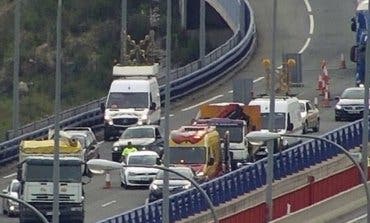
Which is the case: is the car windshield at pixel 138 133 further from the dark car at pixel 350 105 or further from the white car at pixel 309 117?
the dark car at pixel 350 105

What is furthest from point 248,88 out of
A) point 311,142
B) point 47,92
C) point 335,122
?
point 47,92

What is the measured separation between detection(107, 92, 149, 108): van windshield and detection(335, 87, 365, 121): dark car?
21.4 feet

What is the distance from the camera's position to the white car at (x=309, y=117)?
68.8m

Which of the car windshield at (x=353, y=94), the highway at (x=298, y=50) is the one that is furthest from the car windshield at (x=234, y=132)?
the car windshield at (x=353, y=94)

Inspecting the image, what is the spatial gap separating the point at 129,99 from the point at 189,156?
37.3 ft

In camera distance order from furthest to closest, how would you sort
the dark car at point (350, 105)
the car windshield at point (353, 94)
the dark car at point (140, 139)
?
the car windshield at point (353, 94)
the dark car at point (350, 105)
the dark car at point (140, 139)

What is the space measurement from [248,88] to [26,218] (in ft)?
73.4

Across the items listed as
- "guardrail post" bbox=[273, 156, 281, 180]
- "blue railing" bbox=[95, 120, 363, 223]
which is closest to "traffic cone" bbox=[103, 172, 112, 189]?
"blue railing" bbox=[95, 120, 363, 223]

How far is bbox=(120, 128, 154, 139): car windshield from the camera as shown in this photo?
2608 inches

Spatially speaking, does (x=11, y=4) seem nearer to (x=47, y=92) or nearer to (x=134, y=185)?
(x=47, y=92)

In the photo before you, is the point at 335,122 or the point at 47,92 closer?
the point at 335,122

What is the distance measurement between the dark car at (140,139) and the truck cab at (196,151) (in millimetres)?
4112

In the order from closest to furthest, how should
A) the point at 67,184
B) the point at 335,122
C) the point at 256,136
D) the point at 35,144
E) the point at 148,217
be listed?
1. the point at 256,136
2. the point at 148,217
3. the point at 67,184
4. the point at 35,144
5. the point at 335,122

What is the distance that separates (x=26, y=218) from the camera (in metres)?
53.4
